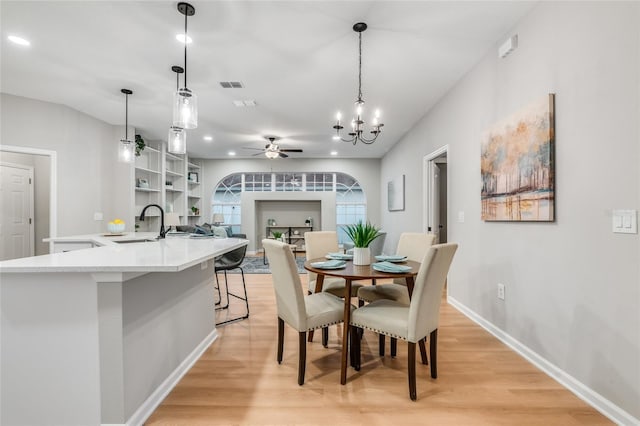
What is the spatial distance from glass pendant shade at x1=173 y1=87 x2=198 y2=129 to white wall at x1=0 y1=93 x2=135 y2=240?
322cm

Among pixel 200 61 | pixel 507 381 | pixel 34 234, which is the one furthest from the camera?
pixel 34 234

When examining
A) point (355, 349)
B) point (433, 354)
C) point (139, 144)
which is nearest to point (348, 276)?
point (355, 349)

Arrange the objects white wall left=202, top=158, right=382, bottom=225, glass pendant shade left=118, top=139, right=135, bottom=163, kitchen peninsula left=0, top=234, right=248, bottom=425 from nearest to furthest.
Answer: kitchen peninsula left=0, top=234, right=248, bottom=425, glass pendant shade left=118, top=139, right=135, bottom=163, white wall left=202, top=158, right=382, bottom=225

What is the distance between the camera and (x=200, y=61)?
9.84 feet

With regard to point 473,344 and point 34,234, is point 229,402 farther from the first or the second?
point 34,234

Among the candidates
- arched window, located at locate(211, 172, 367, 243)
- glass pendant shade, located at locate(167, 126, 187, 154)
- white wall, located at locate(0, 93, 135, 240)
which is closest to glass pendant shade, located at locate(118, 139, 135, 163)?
glass pendant shade, located at locate(167, 126, 187, 154)

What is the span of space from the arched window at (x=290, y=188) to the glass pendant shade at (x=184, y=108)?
6.55m

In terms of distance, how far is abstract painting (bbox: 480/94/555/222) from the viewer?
2.06 meters

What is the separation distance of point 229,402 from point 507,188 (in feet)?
8.36

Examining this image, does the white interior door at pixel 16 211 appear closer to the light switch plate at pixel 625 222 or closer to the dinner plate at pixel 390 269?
the dinner plate at pixel 390 269

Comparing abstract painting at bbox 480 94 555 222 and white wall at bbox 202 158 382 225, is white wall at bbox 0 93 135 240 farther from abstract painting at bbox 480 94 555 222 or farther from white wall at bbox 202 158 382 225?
abstract painting at bbox 480 94 555 222

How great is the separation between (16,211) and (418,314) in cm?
652

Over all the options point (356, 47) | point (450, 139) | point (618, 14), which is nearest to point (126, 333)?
point (356, 47)

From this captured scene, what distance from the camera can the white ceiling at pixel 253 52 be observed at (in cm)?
227
